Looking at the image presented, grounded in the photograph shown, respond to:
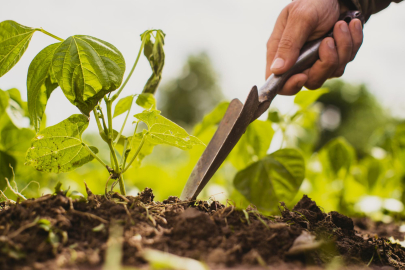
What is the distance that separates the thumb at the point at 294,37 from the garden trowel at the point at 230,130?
0.05 meters

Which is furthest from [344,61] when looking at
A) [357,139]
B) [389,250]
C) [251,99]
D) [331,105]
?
[331,105]

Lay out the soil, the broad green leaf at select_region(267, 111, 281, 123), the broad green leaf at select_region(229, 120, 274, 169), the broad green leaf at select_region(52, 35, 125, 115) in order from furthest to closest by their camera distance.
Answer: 1. the broad green leaf at select_region(267, 111, 281, 123)
2. the broad green leaf at select_region(229, 120, 274, 169)
3. the broad green leaf at select_region(52, 35, 125, 115)
4. the soil

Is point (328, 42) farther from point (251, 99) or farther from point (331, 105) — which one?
point (331, 105)

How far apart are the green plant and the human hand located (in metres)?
0.60

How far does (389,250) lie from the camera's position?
2.97 feet

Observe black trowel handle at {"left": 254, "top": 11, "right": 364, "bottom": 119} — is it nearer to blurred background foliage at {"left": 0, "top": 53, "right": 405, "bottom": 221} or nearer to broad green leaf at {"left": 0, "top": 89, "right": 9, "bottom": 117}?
blurred background foliage at {"left": 0, "top": 53, "right": 405, "bottom": 221}

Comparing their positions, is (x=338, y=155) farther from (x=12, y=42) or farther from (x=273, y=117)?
(x=12, y=42)

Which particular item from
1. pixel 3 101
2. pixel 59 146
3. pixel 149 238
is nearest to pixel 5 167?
pixel 3 101

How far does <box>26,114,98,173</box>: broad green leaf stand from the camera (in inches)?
31.0

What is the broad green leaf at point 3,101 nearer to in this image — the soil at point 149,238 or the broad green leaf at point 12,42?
the broad green leaf at point 12,42

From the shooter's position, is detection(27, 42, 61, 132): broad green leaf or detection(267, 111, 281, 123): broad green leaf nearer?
detection(27, 42, 61, 132): broad green leaf

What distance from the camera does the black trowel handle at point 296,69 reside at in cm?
103

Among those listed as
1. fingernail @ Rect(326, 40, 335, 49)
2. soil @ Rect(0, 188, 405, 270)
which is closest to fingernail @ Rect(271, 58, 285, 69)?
fingernail @ Rect(326, 40, 335, 49)

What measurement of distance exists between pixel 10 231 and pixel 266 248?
510 millimetres
